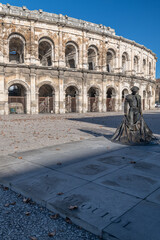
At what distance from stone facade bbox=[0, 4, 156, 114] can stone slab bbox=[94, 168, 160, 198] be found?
66.7ft

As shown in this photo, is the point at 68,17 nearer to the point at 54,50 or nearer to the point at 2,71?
the point at 54,50

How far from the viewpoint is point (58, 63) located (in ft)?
80.6

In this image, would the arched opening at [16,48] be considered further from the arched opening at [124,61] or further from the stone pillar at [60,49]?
the arched opening at [124,61]

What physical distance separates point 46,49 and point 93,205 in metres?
27.0

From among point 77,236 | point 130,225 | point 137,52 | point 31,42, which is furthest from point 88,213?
point 137,52

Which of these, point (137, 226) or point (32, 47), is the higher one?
point (32, 47)

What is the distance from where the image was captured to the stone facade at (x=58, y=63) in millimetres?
22062

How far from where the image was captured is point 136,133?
260 inches

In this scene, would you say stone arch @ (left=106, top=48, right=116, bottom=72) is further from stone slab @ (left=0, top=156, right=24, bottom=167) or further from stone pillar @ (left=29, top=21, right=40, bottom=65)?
stone slab @ (left=0, top=156, right=24, bottom=167)

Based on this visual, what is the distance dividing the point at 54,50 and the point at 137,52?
52.1 feet

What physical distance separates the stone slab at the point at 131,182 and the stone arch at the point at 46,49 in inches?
904

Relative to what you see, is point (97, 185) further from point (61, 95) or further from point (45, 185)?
point (61, 95)

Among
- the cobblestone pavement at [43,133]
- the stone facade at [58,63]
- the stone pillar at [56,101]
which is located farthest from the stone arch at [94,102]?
the cobblestone pavement at [43,133]

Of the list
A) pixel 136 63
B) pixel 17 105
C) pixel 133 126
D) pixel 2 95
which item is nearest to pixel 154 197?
pixel 133 126
